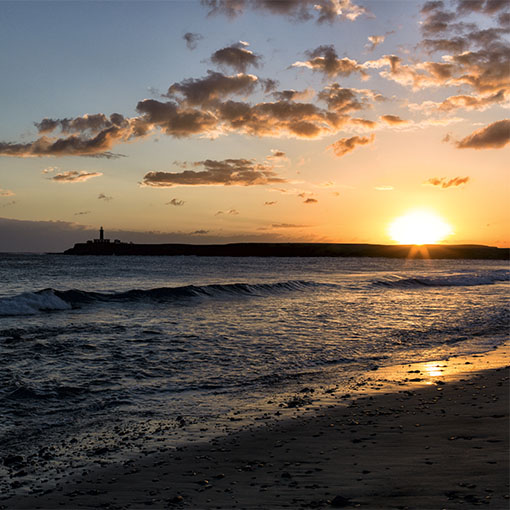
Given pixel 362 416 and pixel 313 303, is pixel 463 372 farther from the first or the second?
pixel 313 303

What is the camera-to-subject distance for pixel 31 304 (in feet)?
78.1

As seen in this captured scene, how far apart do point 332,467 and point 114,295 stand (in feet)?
87.0

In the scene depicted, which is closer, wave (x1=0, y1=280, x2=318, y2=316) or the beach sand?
the beach sand

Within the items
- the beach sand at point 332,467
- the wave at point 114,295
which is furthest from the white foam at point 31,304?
the beach sand at point 332,467

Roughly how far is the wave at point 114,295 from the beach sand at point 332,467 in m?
19.2

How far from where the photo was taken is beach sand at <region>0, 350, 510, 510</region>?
4379 mm

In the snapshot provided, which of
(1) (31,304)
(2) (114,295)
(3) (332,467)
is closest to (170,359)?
(3) (332,467)

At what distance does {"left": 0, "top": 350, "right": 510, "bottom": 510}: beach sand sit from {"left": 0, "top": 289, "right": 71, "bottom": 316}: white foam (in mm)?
19220

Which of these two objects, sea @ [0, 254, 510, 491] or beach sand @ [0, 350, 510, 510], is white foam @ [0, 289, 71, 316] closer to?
sea @ [0, 254, 510, 491]

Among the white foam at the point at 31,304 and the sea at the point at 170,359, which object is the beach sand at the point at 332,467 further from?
the white foam at the point at 31,304

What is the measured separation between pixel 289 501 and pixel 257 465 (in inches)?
42.9

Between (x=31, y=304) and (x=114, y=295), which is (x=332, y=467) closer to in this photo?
(x=31, y=304)

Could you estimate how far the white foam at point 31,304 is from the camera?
881 inches

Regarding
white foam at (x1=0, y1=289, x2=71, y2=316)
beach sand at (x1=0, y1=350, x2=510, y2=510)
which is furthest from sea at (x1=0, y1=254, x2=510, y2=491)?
beach sand at (x1=0, y1=350, x2=510, y2=510)
